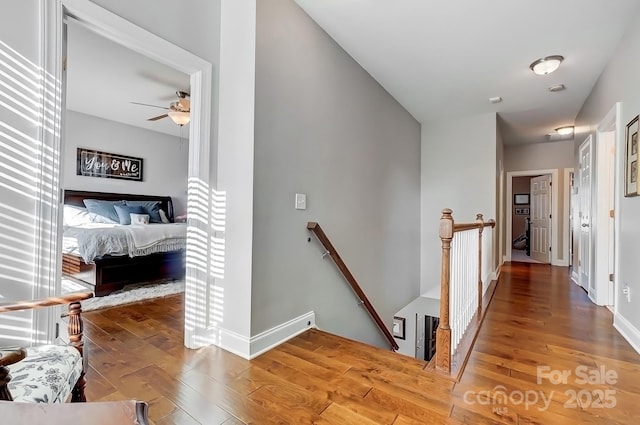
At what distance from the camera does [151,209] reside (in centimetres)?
578

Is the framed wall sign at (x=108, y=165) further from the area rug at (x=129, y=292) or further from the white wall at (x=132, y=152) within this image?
the area rug at (x=129, y=292)

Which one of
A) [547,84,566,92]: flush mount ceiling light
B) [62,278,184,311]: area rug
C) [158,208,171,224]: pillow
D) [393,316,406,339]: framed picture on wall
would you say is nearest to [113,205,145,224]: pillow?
[158,208,171,224]: pillow

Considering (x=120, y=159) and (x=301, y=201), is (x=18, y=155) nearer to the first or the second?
(x=301, y=201)

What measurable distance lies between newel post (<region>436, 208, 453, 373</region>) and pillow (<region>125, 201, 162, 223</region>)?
5381mm

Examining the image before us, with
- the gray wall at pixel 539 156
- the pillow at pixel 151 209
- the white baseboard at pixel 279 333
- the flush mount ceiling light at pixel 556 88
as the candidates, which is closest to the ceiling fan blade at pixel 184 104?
the pillow at pixel 151 209

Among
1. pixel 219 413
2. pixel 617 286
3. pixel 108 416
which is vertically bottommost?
pixel 219 413

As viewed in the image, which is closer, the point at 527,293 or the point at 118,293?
the point at 118,293

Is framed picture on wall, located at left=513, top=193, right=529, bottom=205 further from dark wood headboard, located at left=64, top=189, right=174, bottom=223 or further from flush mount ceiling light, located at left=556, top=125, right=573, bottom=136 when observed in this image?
dark wood headboard, located at left=64, top=189, right=174, bottom=223

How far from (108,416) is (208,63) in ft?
Result: 7.45

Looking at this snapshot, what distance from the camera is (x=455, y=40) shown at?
2893mm

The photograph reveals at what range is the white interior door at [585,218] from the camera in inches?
149

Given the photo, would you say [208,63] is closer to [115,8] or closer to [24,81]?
[115,8]

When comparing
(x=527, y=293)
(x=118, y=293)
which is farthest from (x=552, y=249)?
(x=118, y=293)

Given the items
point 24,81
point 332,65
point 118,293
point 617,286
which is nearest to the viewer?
point 24,81
